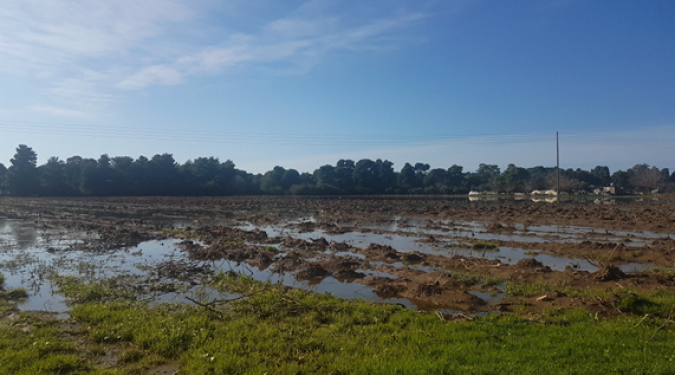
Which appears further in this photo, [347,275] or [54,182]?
[54,182]

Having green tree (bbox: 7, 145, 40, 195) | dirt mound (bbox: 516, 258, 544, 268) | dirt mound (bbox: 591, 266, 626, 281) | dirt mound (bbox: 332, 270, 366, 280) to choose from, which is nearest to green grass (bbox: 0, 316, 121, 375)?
dirt mound (bbox: 332, 270, 366, 280)

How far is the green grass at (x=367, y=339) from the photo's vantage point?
548 centimetres

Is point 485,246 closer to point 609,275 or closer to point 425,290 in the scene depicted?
point 609,275

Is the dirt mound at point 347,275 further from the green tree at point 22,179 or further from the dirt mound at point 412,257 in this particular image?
the green tree at point 22,179

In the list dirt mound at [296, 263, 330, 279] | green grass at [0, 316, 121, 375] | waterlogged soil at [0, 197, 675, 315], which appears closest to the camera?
green grass at [0, 316, 121, 375]

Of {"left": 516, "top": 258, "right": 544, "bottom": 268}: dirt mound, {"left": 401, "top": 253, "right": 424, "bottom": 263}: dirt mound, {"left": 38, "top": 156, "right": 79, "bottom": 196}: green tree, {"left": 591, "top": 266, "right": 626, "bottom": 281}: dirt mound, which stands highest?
{"left": 38, "top": 156, "right": 79, "bottom": 196}: green tree

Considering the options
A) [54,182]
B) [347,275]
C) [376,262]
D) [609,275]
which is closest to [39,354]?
[347,275]

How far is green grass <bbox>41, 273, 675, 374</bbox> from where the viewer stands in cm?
548

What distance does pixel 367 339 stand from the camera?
6.67m

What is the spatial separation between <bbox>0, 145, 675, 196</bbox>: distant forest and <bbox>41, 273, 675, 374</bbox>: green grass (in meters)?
85.7

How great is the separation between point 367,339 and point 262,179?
3892 inches

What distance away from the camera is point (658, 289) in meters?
9.59

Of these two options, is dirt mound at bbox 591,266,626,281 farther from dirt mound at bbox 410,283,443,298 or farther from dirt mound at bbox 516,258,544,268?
dirt mound at bbox 410,283,443,298

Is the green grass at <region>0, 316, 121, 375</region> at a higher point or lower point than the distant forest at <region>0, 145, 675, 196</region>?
lower
